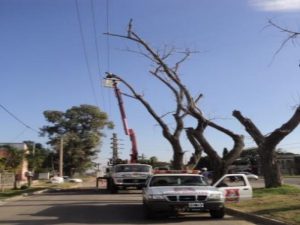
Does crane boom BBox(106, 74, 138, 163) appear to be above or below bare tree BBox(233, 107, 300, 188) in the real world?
above

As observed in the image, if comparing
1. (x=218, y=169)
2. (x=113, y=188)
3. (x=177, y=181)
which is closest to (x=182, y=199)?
(x=177, y=181)

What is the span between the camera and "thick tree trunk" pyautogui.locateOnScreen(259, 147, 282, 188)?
1067 inches

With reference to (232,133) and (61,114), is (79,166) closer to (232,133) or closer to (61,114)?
(61,114)

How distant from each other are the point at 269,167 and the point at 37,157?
95.1 ft

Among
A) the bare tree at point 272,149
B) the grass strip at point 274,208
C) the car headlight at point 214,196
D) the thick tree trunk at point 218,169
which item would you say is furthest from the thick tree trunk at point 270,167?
the car headlight at point 214,196

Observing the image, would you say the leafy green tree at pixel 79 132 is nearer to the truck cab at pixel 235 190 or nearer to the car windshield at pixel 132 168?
the car windshield at pixel 132 168

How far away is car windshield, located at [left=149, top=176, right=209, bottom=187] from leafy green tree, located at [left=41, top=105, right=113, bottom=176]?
272 ft

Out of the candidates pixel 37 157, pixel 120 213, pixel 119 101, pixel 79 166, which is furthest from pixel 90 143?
pixel 120 213

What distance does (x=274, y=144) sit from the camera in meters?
27.2

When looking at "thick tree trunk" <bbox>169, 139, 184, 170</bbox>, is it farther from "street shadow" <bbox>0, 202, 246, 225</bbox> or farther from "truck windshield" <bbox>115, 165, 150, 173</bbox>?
"street shadow" <bbox>0, 202, 246, 225</bbox>

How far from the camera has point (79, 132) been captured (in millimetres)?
101938

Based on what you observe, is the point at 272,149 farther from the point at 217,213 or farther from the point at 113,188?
the point at 217,213

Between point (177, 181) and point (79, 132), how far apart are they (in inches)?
3372

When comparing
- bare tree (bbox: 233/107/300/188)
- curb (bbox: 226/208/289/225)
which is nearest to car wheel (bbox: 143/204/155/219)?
curb (bbox: 226/208/289/225)
